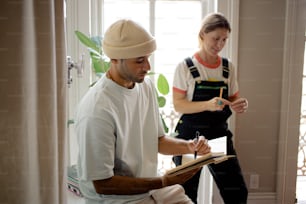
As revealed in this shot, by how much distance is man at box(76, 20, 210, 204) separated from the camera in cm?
102

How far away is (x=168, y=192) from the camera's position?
118 cm

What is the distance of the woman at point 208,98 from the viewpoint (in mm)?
1581

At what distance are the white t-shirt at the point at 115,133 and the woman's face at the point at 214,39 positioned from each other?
1.49ft

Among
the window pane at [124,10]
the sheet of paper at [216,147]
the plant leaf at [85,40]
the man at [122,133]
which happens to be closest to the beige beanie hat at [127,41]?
the man at [122,133]

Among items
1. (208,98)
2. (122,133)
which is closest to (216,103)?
(208,98)

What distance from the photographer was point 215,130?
1.62 m

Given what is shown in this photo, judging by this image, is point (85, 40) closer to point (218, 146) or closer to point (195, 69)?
point (195, 69)

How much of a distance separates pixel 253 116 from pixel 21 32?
149 cm

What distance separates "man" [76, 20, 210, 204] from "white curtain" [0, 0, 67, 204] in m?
0.10

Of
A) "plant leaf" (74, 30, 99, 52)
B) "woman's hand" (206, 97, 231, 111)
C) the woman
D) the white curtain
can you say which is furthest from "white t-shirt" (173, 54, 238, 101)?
the white curtain

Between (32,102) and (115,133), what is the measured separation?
32 cm

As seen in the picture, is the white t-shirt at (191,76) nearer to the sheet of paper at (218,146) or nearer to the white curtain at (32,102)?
the sheet of paper at (218,146)

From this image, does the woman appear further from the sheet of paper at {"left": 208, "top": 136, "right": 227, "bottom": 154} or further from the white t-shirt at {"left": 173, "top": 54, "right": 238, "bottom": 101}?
the sheet of paper at {"left": 208, "top": 136, "right": 227, "bottom": 154}

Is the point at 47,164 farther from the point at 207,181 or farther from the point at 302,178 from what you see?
the point at 302,178
